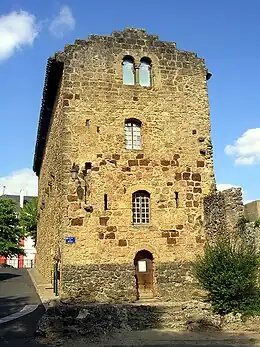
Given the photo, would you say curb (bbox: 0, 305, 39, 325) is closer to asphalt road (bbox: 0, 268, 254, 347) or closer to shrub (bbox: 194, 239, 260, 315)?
asphalt road (bbox: 0, 268, 254, 347)

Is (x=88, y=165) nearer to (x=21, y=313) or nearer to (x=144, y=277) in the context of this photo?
(x=144, y=277)

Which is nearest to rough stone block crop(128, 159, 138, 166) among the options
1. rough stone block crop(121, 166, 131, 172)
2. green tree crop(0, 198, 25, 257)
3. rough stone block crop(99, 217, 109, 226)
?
rough stone block crop(121, 166, 131, 172)

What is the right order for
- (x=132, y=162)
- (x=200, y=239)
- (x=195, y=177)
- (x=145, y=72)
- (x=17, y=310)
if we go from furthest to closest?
1. (x=145, y=72)
2. (x=195, y=177)
3. (x=200, y=239)
4. (x=132, y=162)
5. (x=17, y=310)

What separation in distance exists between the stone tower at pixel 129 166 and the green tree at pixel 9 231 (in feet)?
72.7

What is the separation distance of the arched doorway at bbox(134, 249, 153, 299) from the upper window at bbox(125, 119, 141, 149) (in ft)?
13.2

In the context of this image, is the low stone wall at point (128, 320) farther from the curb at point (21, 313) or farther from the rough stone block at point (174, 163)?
the rough stone block at point (174, 163)

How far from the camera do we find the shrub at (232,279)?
1243 centimetres

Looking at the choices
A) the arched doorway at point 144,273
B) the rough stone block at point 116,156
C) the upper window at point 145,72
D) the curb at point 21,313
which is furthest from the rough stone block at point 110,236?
the upper window at point 145,72

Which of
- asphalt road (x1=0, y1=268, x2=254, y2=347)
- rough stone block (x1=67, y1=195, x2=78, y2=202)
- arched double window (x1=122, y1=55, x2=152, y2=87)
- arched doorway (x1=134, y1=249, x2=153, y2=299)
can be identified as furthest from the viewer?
arched double window (x1=122, y1=55, x2=152, y2=87)

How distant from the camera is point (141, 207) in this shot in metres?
16.0

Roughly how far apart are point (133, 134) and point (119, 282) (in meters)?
5.62

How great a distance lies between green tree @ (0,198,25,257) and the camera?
36812 millimetres

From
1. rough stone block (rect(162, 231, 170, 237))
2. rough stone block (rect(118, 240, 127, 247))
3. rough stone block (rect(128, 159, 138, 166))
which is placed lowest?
rough stone block (rect(118, 240, 127, 247))

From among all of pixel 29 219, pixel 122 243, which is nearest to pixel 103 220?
pixel 122 243
